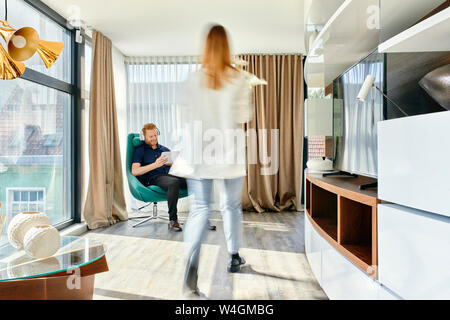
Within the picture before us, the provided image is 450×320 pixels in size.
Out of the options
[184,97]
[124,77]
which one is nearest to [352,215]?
[184,97]

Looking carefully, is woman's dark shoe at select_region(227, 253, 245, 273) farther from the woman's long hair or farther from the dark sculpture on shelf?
the dark sculpture on shelf

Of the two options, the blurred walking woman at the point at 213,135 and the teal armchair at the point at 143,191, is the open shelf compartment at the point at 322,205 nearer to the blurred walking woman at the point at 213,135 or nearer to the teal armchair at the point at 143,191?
the blurred walking woman at the point at 213,135

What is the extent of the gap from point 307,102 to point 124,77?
105cm

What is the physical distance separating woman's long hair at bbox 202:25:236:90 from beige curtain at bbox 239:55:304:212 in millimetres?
339

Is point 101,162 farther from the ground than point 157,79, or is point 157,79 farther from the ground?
point 157,79

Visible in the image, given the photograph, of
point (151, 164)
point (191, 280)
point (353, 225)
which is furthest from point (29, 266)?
point (151, 164)

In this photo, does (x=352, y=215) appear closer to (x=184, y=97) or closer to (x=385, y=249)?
(x=385, y=249)

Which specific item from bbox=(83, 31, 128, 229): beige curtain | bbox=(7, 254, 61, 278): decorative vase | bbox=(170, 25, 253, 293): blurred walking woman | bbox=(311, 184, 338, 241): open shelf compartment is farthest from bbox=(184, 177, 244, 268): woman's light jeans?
bbox=(83, 31, 128, 229): beige curtain

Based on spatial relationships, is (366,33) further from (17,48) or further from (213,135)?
(17,48)

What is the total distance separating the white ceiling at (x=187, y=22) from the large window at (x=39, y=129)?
0.75 metres

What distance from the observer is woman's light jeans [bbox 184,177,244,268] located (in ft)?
3.25

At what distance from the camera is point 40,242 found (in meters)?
0.89

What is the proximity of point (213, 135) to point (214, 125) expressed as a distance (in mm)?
32

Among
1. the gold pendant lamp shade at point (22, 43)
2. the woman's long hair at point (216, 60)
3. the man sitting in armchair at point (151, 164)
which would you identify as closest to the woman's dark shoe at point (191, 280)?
the woman's long hair at point (216, 60)
